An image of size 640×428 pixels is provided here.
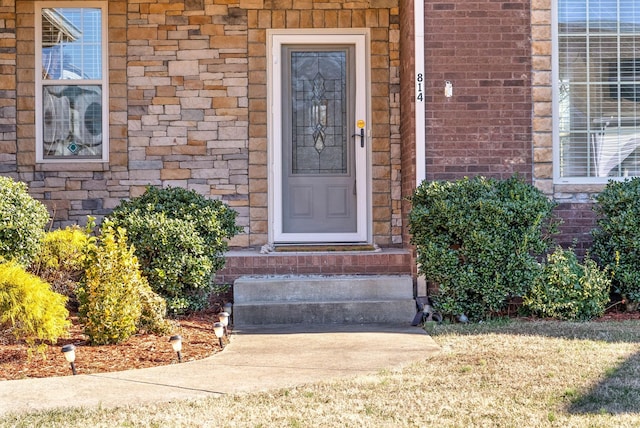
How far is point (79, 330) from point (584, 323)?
4159 millimetres

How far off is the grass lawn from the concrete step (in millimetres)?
1387

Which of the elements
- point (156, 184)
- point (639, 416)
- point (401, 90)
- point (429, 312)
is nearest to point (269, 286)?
point (429, 312)

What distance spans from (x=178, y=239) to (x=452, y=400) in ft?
9.60

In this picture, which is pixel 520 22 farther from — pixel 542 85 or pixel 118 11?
pixel 118 11

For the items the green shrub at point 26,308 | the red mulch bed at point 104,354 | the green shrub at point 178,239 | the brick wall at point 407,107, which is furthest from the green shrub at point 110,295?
the brick wall at point 407,107

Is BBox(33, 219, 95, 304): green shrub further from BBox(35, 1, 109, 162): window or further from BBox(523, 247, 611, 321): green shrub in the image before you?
BBox(523, 247, 611, 321): green shrub

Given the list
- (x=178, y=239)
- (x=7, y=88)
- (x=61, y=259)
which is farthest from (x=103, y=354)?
(x=7, y=88)

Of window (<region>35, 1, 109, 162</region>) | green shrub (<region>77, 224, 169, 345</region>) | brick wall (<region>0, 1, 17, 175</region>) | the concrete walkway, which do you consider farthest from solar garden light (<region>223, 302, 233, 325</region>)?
brick wall (<region>0, 1, 17, 175</region>)

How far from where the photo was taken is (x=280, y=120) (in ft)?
25.2

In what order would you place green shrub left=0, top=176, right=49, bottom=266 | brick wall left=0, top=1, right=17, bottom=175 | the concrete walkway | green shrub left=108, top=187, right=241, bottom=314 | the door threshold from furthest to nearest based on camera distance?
brick wall left=0, top=1, right=17, bottom=175 < the door threshold < green shrub left=108, top=187, right=241, bottom=314 < green shrub left=0, top=176, right=49, bottom=266 < the concrete walkway

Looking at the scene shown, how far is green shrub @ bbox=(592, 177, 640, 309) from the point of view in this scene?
6195 millimetres

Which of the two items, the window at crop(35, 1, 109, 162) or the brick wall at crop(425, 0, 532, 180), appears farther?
the window at crop(35, 1, 109, 162)

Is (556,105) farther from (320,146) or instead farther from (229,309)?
(229,309)

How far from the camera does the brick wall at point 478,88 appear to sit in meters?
6.71
